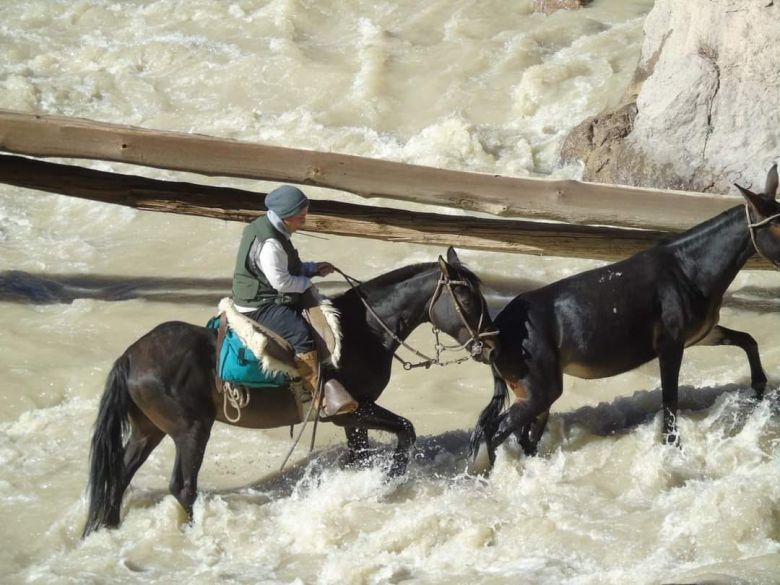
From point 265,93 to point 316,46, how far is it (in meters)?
1.35

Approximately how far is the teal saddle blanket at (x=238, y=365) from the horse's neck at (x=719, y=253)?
2.87 m

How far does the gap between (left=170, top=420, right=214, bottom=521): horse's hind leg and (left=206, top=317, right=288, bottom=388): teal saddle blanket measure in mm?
373

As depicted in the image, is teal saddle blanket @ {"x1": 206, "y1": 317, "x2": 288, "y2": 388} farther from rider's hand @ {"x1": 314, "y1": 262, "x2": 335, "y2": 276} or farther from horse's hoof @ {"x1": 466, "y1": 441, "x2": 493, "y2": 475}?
horse's hoof @ {"x1": 466, "y1": 441, "x2": 493, "y2": 475}

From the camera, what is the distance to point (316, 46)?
1523 cm

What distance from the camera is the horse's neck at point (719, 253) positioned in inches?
295

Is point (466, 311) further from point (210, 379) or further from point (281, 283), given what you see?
point (210, 379)

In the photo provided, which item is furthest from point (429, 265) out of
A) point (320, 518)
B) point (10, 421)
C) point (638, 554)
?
point (10, 421)

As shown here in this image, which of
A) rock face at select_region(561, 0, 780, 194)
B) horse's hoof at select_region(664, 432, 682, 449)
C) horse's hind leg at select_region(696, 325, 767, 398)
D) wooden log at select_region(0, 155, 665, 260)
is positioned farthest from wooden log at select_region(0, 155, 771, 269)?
horse's hoof at select_region(664, 432, 682, 449)

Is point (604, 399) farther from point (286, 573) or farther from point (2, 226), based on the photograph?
point (2, 226)

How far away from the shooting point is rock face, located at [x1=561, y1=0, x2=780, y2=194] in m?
10.5

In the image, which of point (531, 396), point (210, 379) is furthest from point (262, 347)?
point (531, 396)

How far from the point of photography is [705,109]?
35.3ft

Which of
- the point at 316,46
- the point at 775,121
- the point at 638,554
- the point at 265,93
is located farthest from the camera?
the point at 316,46

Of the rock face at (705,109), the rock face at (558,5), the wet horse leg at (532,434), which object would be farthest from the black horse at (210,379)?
the rock face at (558,5)
